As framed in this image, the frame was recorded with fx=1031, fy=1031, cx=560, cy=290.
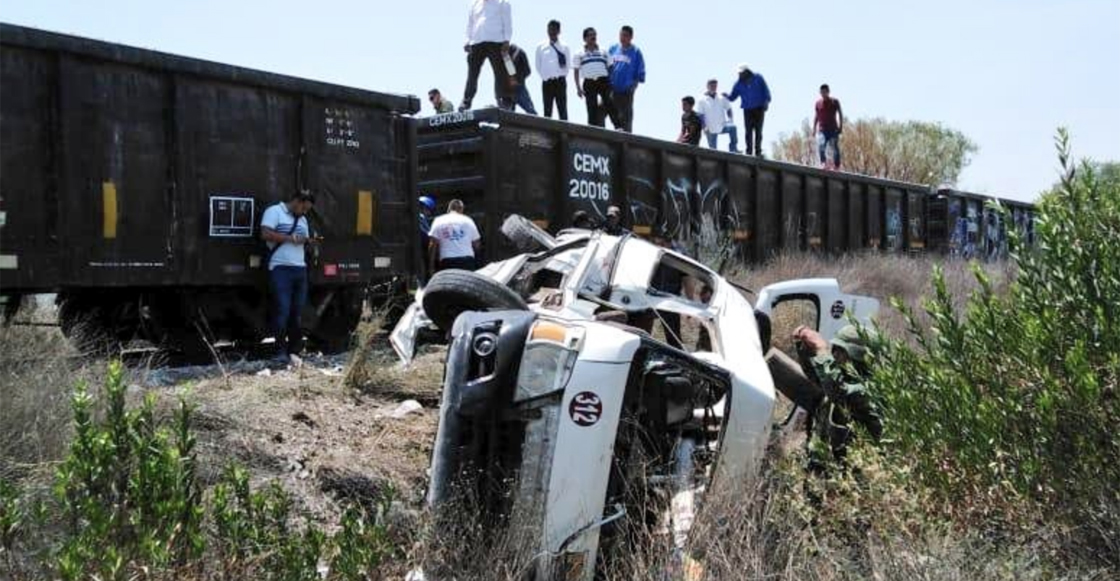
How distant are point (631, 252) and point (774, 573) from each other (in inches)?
86.6

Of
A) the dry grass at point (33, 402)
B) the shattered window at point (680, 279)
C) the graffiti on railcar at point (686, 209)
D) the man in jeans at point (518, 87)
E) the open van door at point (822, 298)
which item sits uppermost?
the man in jeans at point (518, 87)

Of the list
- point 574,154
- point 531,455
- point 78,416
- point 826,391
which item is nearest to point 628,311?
point 826,391

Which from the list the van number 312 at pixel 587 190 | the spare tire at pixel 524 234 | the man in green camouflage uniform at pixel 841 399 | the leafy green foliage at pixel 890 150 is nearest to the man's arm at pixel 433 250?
the van number 312 at pixel 587 190

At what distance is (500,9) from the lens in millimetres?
11539

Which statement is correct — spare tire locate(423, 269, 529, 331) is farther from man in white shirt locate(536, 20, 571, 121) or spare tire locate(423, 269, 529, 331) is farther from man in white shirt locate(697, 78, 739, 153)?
man in white shirt locate(697, 78, 739, 153)

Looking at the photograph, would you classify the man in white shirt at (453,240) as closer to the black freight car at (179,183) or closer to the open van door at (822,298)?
the black freight car at (179,183)

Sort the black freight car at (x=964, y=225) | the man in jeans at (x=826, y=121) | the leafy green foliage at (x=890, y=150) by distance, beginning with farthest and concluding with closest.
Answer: the leafy green foliage at (x=890, y=150)
the black freight car at (x=964, y=225)
the man in jeans at (x=826, y=121)

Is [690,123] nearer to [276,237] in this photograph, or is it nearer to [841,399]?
[276,237]

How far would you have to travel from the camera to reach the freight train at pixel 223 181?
22.5 feet

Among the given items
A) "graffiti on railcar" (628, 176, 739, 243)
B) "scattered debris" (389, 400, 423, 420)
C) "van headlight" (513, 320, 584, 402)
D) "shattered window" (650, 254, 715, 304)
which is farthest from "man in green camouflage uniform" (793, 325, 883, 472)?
"graffiti on railcar" (628, 176, 739, 243)

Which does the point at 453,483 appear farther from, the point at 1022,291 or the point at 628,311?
Answer: the point at 1022,291

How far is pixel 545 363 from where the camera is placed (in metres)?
3.74

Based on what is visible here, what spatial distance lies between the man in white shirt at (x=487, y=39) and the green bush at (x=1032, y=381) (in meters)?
8.55

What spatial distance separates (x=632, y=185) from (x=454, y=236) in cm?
341
